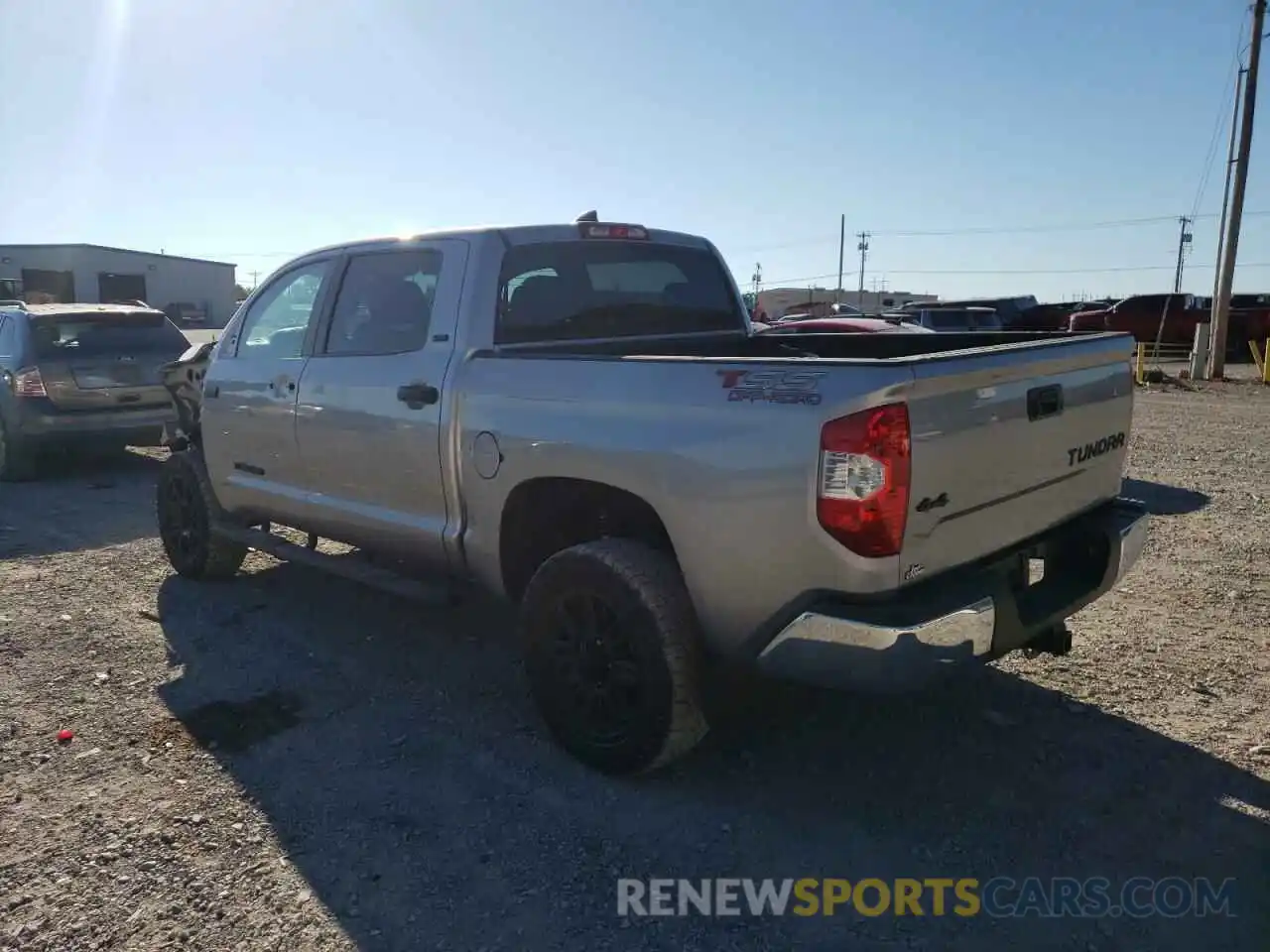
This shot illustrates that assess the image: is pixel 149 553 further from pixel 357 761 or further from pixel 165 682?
pixel 357 761

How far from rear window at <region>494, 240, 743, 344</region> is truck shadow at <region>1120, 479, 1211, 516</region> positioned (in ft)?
13.7

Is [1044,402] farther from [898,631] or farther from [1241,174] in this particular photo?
[1241,174]

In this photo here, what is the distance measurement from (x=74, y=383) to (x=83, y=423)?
388mm

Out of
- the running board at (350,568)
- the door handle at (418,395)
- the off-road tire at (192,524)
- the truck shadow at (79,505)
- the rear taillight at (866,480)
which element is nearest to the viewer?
the rear taillight at (866,480)

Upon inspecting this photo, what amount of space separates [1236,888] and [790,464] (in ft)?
5.81

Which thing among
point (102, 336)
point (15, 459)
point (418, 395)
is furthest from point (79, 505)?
point (418, 395)

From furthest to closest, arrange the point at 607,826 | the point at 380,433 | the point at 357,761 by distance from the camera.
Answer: the point at 380,433 < the point at 357,761 < the point at 607,826

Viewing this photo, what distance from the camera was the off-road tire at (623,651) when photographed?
3189mm

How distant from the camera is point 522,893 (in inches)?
111

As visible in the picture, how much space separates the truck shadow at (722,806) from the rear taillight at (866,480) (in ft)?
2.29

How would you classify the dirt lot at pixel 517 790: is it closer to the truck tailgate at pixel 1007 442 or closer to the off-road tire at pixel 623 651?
the off-road tire at pixel 623 651

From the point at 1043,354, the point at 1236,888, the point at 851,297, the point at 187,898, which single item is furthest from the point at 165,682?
the point at 851,297

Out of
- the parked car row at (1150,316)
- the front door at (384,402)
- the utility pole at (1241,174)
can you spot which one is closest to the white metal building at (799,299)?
the parked car row at (1150,316)

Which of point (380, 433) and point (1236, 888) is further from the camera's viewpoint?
point (380, 433)
